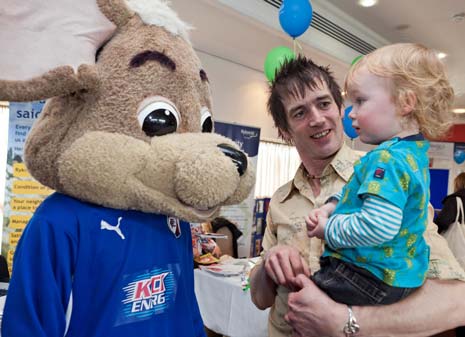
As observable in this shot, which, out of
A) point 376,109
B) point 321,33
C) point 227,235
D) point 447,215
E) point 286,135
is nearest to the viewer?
point 376,109

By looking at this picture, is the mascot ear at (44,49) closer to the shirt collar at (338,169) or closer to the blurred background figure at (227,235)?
the shirt collar at (338,169)

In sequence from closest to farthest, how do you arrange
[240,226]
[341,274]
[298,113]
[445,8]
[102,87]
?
[102,87], [341,274], [298,113], [445,8], [240,226]

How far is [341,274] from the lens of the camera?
1.04 meters

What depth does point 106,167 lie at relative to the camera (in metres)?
0.76

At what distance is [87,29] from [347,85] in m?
0.74

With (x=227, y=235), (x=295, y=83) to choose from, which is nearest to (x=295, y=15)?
(x=295, y=83)

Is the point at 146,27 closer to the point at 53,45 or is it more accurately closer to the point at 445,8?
the point at 53,45

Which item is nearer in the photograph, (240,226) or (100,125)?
(100,125)

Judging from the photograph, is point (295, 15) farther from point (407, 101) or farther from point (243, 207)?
point (243, 207)

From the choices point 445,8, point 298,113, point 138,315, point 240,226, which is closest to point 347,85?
point 298,113

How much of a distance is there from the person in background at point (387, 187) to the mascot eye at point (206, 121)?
391mm

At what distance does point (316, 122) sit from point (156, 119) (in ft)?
2.40

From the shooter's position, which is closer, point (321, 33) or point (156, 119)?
point (156, 119)

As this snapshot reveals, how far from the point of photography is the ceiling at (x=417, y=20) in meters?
4.46
